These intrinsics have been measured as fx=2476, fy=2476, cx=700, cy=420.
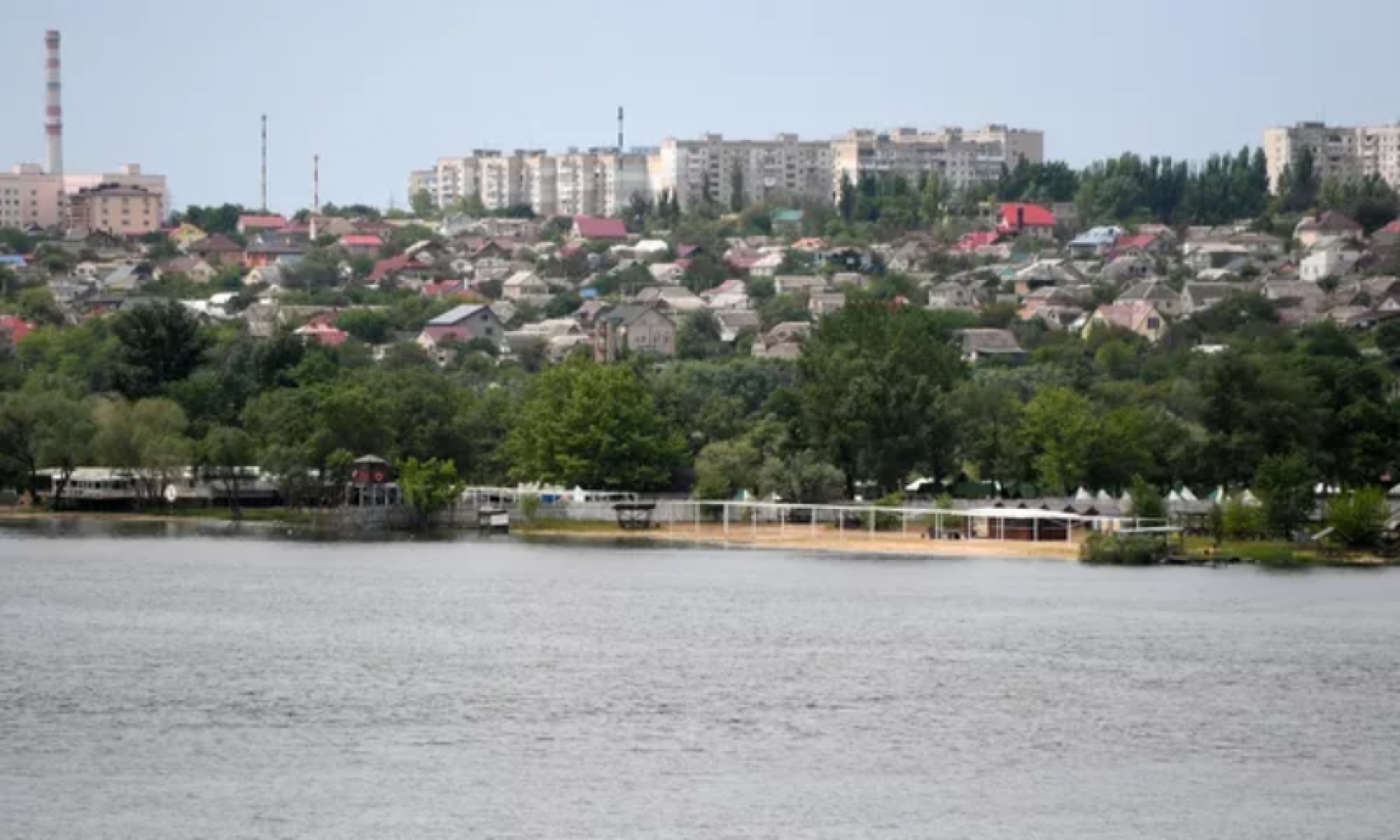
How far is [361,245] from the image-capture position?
16012cm

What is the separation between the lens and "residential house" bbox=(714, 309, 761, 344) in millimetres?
118125

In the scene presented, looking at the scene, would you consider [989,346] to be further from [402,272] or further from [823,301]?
[402,272]

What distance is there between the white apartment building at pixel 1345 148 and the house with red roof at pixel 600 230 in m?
46.6

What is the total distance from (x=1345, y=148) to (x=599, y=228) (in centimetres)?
5444

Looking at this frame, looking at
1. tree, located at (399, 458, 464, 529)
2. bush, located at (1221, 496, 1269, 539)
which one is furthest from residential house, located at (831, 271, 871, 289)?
bush, located at (1221, 496, 1269, 539)

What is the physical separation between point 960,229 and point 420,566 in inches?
4269

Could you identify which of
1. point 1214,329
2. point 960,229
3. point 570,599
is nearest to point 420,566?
point 570,599

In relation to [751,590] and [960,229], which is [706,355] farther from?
[751,590]

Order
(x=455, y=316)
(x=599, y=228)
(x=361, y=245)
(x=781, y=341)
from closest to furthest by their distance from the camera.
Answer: (x=781, y=341) < (x=455, y=316) < (x=361, y=245) < (x=599, y=228)

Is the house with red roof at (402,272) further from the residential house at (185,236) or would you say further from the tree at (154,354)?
the tree at (154,354)

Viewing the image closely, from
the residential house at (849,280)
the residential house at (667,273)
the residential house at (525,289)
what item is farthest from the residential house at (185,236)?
the residential house at (849,280)

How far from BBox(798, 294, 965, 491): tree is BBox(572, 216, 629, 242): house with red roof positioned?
98536mm

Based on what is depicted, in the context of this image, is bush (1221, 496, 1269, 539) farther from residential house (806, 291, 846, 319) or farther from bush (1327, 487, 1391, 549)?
residential house (806, 291, 846, 319)

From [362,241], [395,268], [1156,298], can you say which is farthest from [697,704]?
[362,241]
